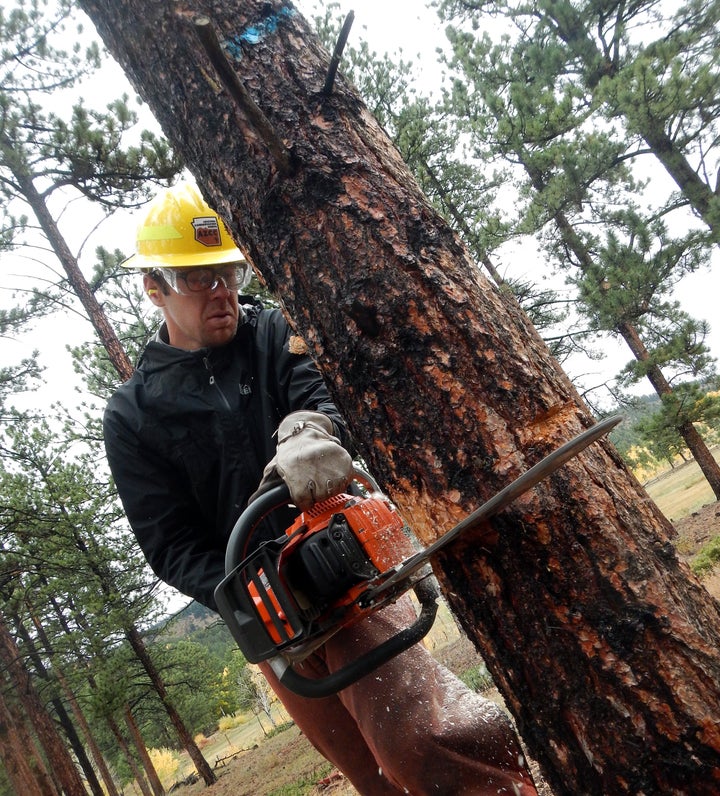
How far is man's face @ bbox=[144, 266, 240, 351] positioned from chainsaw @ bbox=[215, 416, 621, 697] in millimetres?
978

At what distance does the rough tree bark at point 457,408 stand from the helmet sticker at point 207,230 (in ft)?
2.68

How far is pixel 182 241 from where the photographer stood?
7.80 ft

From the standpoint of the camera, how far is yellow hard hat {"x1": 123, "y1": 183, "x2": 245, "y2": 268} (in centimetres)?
234

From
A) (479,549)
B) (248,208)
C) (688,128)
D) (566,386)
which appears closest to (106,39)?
(248,208)

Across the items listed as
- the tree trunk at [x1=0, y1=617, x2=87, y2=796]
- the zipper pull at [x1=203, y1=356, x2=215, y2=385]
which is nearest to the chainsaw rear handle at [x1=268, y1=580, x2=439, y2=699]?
the zipper pull at [x1=203, y1=356, x2=215, y2=385]

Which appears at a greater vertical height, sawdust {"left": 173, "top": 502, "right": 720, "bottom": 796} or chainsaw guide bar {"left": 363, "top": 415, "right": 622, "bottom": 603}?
chainsaw guide bar {"left": 363, "top": 415, "right": 622, "bottom": 603}

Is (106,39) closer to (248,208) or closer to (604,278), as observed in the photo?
(248,208)

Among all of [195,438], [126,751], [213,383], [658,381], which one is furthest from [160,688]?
[213,383]

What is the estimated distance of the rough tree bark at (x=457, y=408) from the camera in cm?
105

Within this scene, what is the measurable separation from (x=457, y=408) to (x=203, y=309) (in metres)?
1.47

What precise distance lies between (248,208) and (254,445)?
3.50 ft

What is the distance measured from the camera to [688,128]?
11016 mm

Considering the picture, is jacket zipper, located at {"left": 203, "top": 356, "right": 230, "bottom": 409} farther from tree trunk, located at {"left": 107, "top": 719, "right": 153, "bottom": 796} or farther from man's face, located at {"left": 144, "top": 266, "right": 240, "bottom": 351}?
tree trunk, located at {"left": 107, "top": 719, "right": 153, "bottom": 796}

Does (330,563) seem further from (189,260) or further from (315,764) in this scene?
(315,764)
